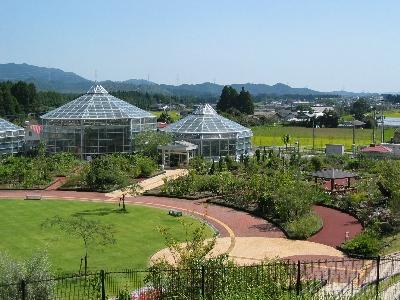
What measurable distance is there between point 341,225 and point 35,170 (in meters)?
27.2

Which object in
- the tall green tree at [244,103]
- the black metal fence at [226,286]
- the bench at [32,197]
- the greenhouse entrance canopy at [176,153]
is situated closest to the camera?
the black metal fence at [226,286]

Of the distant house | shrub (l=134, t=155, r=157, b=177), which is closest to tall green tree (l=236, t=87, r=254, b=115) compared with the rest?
the distant house

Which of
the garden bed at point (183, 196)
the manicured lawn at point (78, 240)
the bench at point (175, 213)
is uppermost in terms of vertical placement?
the garden bed at point (183, 196)

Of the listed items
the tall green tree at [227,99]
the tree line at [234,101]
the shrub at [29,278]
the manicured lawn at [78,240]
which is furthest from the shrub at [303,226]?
the tall green tree at [227,99]

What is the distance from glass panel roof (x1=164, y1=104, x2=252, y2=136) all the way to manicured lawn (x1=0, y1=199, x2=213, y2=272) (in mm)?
23502

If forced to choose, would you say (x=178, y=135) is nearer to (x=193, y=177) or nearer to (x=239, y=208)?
(x=193, y=177)

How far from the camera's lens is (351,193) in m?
39.7

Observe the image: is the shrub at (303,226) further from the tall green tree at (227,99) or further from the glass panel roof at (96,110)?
the tall green tree at (227,99)

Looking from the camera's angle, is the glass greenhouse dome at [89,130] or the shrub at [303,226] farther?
the glass greenhouse dome at [89,130]

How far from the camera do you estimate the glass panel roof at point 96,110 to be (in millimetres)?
60312

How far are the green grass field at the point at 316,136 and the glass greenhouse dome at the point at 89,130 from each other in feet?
85.1

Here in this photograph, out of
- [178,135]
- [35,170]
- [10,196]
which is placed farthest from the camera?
[178,135]

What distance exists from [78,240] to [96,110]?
111ft

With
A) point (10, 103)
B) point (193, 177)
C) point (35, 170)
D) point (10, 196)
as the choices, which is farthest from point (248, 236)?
point (10, 103)
